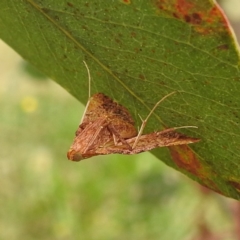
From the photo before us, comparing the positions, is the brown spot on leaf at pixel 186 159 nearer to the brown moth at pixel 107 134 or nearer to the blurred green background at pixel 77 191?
the brown moth at pixel 107 134

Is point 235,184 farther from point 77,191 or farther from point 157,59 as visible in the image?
point 77,191

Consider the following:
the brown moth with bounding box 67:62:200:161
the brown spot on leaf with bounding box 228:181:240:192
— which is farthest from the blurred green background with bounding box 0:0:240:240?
the brown spot on leaf with bounding box 228:181:240:192

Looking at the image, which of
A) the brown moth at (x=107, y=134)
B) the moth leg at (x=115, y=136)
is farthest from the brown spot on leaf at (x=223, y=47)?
the moth leg at (x=115, y=136)

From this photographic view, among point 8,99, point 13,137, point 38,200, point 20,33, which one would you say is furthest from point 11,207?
point 20,33

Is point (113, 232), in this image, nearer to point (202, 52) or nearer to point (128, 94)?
point (128, 94)

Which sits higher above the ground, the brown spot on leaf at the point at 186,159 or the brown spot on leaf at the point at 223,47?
the brown spot on leaf at the point at 223,47

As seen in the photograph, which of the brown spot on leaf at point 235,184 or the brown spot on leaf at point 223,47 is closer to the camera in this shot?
the brown spot on leaf at point 223,47
